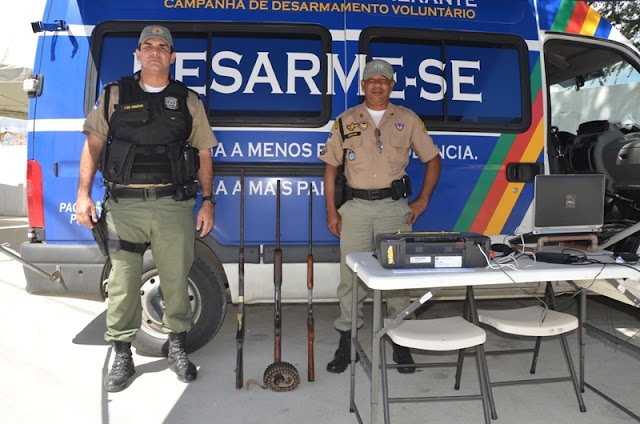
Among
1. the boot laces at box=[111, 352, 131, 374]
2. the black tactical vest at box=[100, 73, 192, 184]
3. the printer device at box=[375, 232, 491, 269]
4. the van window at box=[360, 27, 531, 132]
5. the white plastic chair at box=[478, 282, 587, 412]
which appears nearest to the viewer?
the printer device at box=[375, 232, 491, 269]

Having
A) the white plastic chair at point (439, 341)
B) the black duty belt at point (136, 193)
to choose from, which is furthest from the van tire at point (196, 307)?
the white plastic chair at point (439, 341)

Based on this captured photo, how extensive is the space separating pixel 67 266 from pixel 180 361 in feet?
2.90

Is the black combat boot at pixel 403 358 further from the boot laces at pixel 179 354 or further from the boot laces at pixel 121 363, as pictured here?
the boot laces at pixel 121 363

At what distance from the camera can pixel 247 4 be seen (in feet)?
10.2

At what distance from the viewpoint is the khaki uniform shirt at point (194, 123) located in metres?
2.78

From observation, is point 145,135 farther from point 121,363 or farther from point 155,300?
point 121,363

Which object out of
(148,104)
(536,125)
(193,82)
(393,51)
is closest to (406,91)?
(393,51)

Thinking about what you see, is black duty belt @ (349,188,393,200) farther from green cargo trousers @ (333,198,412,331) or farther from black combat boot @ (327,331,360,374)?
black combat boot @ (327,331,360,374)

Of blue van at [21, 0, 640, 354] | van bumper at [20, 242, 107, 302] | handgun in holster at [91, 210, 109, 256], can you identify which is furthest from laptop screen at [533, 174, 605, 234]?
van bumper at [20, 242, 107, 302]

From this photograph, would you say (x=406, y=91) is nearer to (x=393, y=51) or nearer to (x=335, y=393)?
(x=393, y=51)

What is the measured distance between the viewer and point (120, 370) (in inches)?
113

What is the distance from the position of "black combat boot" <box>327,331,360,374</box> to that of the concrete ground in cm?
5

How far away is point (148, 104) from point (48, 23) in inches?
35.1

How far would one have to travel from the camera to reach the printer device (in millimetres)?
2131
